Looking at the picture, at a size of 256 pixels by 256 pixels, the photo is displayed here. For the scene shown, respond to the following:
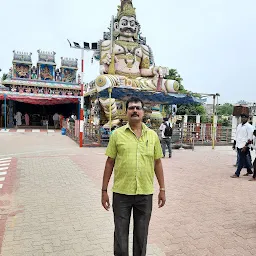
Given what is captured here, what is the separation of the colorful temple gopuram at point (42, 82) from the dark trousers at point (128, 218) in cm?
2092

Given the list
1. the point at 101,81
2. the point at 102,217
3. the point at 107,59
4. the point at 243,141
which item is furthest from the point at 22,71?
the point at 102,217

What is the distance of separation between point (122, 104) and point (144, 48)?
4.56 meters

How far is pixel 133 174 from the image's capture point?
2234 millimetres

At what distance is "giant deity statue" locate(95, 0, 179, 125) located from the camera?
50.4 feet

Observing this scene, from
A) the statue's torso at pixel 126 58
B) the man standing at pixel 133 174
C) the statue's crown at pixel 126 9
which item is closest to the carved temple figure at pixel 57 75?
the statue's crown at pixel 126 9

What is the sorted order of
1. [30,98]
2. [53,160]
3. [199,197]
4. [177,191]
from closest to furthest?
[199,197] → [177,191] → [53,160] → [30,98]

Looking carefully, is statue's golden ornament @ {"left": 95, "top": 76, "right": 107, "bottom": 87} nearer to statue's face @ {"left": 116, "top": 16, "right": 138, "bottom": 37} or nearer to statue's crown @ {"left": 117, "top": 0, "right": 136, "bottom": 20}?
statue's face @ {"left": 116, "top": 16, "right": 138, "bottom": 37}

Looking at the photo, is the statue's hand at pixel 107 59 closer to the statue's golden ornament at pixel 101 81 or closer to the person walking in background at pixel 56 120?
the statue's golden ornament at pixel 101 81

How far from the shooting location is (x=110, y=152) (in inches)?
91.0

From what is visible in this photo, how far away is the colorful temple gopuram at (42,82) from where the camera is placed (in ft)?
77.8

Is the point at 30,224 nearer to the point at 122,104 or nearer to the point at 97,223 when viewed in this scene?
the point at 97,223

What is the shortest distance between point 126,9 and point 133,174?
16.2m

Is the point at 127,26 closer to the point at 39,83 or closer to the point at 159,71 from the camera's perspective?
the point at 159,71

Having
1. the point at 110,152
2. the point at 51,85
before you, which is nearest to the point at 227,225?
the point at 110,152
